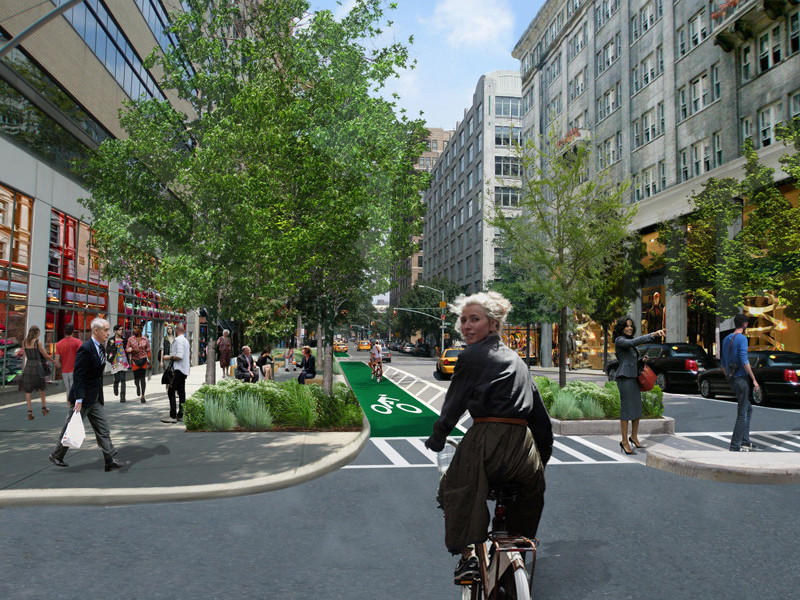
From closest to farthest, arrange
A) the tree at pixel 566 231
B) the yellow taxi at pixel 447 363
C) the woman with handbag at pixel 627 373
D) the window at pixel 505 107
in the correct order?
the woman with handbag at pixel 627 373, the tree at pixel 566 231, the yellow taxi at pixel 447 363, the window at pixel 505 107

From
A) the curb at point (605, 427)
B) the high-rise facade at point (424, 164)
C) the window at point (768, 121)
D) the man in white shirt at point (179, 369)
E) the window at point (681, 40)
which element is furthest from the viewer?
the high-rise facade at point (424, 164)

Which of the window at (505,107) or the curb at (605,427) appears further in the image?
the window at (505,107)

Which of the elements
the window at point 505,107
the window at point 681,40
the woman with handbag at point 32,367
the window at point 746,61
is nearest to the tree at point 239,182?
the woman with handbag at point 32,367

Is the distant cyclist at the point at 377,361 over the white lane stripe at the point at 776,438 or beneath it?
over

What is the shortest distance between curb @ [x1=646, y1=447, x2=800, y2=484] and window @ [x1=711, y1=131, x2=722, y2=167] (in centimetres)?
2475

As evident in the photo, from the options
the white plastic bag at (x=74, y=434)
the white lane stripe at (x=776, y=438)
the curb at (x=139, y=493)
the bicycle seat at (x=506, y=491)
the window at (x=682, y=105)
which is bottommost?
the white lane stripe at (x=776, y=438)

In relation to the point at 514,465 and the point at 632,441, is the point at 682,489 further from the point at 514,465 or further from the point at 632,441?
the point at 514,465

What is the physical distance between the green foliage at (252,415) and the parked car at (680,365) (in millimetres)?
14314

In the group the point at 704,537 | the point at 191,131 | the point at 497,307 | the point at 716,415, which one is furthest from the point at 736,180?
the point at 497,307

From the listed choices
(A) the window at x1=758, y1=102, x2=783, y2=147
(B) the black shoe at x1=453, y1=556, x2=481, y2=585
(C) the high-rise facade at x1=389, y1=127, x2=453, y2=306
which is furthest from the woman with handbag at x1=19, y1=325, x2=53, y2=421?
(C) the high-rise facade at x1=389, y1=127, x2=453, y2=306

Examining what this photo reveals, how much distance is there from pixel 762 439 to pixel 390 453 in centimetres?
646

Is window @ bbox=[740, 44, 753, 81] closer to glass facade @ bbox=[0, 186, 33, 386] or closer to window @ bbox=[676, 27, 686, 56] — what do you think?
window @ bbox=[676, 27, 686, 56]

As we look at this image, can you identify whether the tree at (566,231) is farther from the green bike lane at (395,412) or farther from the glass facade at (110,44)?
the glass facade at (110,44)

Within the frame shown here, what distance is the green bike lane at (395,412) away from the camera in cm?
1256
